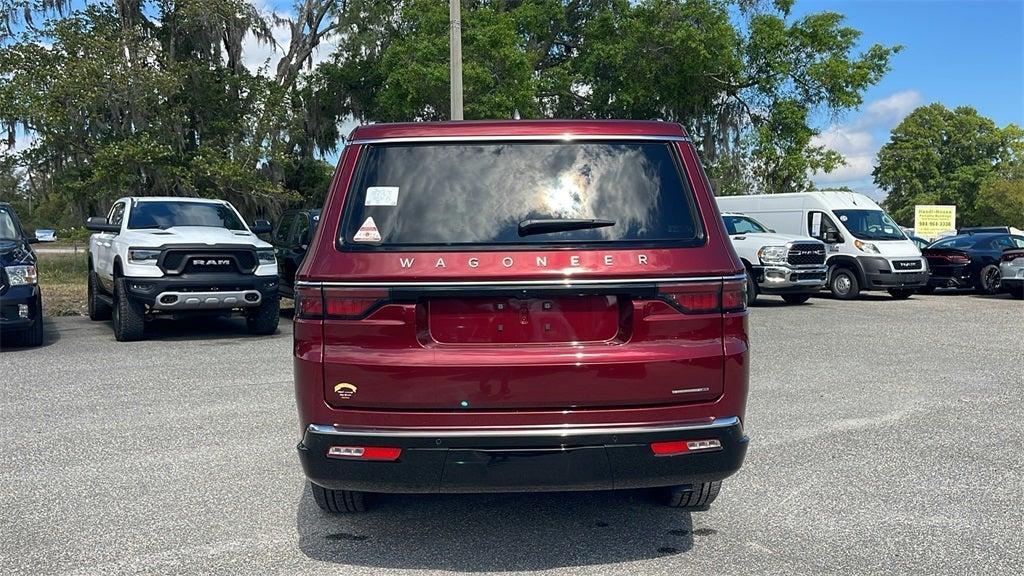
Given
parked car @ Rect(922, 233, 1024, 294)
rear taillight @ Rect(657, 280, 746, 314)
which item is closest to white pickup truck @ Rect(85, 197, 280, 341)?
rear taillight @ Rect(657, 280, 746, 314)

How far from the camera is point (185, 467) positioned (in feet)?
17.6

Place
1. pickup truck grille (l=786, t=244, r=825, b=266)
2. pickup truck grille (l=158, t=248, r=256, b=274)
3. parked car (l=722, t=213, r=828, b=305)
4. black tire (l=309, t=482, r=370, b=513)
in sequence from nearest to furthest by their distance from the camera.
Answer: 1. black tire (l=309, t=482, r=370, b=513)
2. pickup truck grille (l=158, t=248, r=256, b=274)
3. parked car (l=722, t=213, r=828, b=305)
4. pickup truck grille (l=786, t=244, r=825, b=266)

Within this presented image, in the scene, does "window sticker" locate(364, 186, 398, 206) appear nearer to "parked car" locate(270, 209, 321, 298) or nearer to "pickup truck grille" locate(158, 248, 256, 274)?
"pickup truck grille" locate(158, 248, 256, 274)

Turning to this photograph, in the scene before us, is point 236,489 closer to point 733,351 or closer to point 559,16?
point 733,351

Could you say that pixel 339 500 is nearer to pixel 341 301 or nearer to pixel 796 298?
pixel 341 301

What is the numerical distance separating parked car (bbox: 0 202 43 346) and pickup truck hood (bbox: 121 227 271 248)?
1140 mm

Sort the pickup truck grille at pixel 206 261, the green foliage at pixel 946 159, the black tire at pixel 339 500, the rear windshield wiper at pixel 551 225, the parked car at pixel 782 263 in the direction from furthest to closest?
the green foliage at pixel 946 159 → the parked car at pixel 782 263 → the pickup truck grille at pixel 206 261 → the black tire at pixel 339 500 → the rear windshield wiper at pixel 551 225

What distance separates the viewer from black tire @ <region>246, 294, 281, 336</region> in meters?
11.6

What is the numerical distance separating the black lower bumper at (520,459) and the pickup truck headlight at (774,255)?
13.4 m

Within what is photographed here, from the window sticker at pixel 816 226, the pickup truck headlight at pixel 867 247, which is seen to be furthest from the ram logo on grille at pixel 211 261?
the pickup truck headlight at pixel 867 247

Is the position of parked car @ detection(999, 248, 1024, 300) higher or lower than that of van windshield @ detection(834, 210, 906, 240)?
lower

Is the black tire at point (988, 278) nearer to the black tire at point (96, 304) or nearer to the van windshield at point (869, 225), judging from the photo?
the van windshield at point (869, 225)

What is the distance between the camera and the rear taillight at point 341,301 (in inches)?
139

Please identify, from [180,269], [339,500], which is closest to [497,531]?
[339,500]
